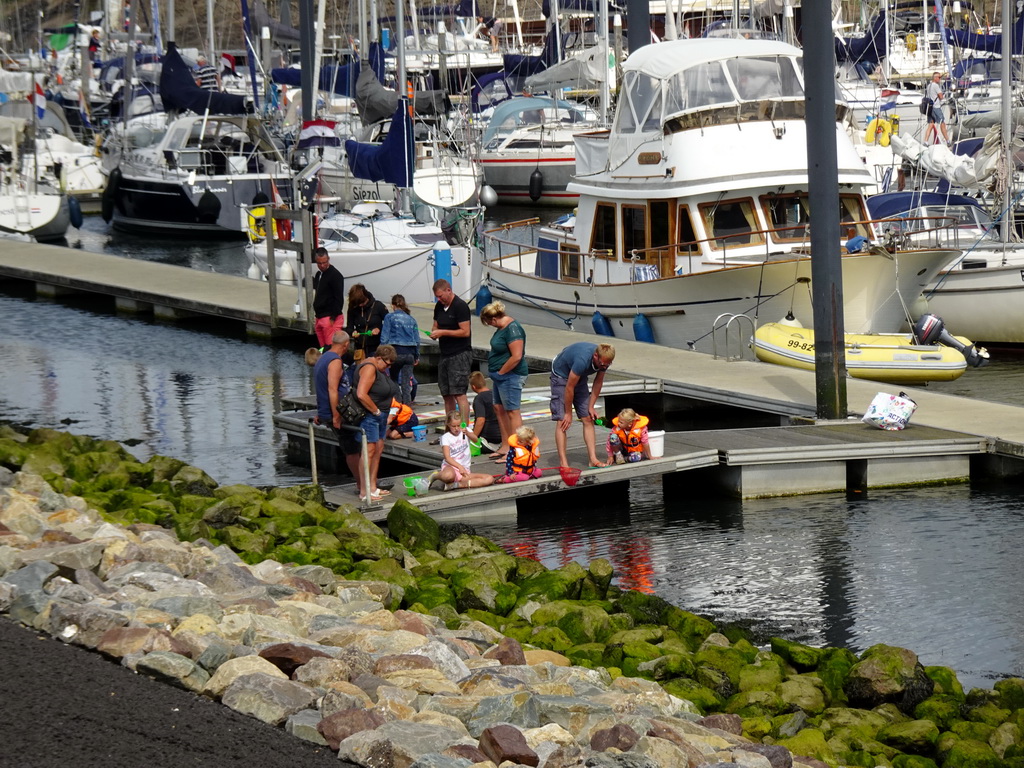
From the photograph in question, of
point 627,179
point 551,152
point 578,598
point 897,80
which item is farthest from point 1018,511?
point 897,80

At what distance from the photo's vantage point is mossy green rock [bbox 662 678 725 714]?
29.1 ft

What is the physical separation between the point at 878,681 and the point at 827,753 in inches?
44.2

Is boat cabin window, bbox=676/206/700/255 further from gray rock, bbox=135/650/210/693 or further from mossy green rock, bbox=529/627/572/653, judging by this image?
gray rock, bbox=135/650/210/693

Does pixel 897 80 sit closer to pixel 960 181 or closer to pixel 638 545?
pixel 960 181

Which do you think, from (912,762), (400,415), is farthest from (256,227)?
(912,762)

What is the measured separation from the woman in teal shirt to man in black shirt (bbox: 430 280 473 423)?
37.2 inches

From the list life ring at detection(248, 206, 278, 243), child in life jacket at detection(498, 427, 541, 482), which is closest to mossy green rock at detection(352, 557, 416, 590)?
child in life jacket at detection(498, 427, 541, 482)

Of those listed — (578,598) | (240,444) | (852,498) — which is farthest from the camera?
(240,444)

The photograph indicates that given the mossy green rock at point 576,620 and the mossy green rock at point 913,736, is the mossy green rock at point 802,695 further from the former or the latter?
the mossy green rock at point 576,620

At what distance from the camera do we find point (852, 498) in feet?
47.3

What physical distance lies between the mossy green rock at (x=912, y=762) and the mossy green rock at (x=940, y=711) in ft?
1.95

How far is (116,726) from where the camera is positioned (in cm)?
697

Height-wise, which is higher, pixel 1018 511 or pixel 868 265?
pixel 868 265

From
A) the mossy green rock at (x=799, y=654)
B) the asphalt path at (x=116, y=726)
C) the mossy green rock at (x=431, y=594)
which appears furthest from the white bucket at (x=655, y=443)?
the asphalt path at (x=116, y=726)
